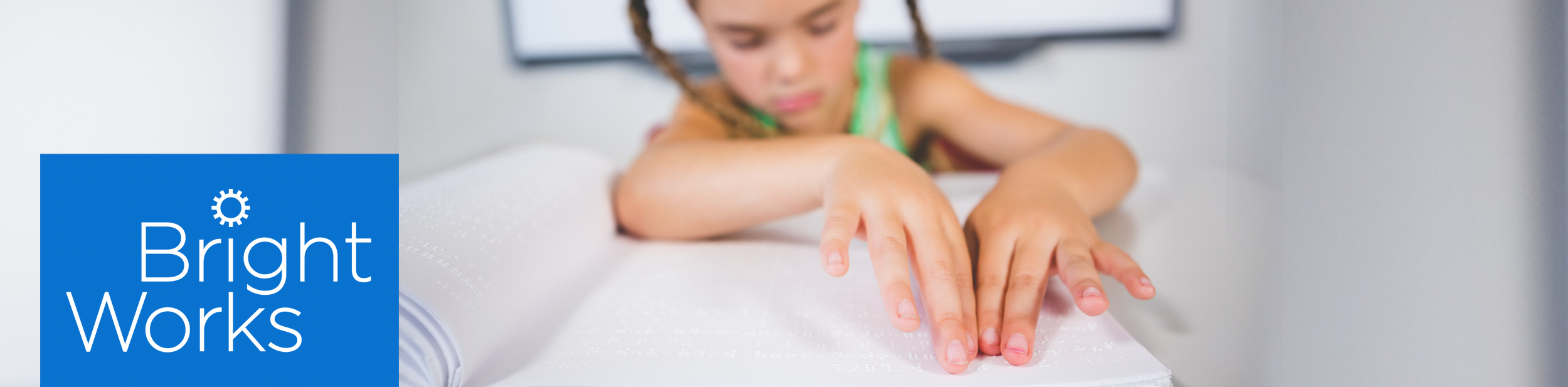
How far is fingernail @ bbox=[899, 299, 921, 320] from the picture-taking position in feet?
0.93

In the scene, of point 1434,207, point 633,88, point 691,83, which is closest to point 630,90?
point 633,88

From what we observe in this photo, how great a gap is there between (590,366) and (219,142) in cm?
39

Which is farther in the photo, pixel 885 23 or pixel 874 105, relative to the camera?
pixel 885 23

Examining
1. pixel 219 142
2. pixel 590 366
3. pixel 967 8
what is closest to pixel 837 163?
pixel 590 366

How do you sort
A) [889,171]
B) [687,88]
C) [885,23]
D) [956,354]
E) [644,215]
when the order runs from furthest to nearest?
[885,23]
[687,88]
[644,215]
[889,171]
[956,354]

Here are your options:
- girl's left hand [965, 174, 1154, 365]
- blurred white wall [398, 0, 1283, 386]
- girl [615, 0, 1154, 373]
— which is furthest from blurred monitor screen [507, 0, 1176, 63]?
girl's left hand [965, 174, 1154, 365]

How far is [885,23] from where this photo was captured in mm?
1170

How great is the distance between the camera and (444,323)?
297 millimetres

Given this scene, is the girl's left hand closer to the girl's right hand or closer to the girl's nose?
the girl's right hand

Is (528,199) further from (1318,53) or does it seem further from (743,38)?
(1318,53)

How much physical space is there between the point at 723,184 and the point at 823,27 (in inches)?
6.3

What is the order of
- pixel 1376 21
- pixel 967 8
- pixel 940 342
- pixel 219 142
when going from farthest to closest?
pixel 967 8 → pixel 219 142 → pixel 1376 21 → pixel 940 342

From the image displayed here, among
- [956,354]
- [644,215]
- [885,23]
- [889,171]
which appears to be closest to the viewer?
[956,354]

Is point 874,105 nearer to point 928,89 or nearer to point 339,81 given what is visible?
point 928,89
